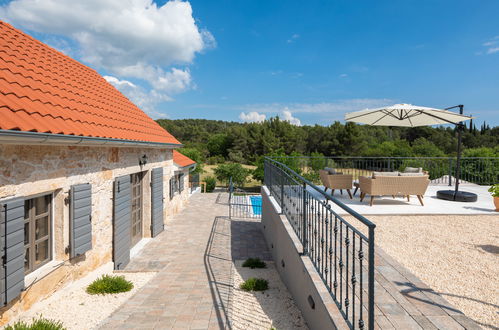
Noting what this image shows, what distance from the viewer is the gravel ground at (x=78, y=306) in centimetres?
334

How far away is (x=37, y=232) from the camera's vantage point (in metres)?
3.71

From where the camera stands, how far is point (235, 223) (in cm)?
1002

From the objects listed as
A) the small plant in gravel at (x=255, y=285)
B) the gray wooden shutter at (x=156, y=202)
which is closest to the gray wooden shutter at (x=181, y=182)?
the gray wooden shutter at (x=156, y=202)

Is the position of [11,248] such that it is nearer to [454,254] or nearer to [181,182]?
[454,254]

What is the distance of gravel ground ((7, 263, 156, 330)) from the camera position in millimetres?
3338

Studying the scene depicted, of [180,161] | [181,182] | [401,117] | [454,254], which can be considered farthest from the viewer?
[180,161]

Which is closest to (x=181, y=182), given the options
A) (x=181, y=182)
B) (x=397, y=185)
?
(x=181, y=182)

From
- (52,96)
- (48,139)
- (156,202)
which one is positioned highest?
(52,96)

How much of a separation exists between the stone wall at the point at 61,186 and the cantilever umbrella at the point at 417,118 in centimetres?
634

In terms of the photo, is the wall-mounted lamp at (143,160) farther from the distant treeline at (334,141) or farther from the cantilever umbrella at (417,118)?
the distant treeline at (334,141)

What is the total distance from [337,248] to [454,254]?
1.60 meters

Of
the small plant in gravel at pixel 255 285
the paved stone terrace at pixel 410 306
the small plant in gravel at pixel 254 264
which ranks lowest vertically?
the small plant in gravel at pixel 254 264

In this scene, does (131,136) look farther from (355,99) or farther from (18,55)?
(355,99)

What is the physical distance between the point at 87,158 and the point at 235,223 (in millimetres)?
6387
